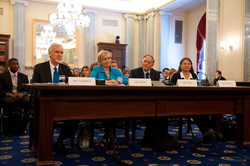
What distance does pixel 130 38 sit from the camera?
10.0 m

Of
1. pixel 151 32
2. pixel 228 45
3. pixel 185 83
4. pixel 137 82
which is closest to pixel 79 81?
pixel 137 82

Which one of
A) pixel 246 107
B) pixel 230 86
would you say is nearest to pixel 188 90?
pixel 230 86

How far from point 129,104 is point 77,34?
24.8 ft

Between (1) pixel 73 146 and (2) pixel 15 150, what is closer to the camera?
(2) pixel 15 150

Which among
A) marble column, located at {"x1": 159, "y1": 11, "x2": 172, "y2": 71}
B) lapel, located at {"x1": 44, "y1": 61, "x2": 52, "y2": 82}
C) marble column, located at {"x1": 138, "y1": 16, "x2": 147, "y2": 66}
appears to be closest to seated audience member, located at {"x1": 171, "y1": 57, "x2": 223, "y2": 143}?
lapel, located at {"x1": 44, "y1": 61, "x2": 52, "y2": 82}

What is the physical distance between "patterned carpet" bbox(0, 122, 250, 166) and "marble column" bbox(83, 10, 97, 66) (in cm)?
649

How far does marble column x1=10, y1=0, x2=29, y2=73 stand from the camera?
334 inches

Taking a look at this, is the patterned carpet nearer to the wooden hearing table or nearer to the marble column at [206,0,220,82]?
the wooden hearing table

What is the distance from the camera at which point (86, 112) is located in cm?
213

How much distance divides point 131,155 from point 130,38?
7962mm

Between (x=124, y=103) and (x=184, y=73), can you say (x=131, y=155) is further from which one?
(x=184, y=73)

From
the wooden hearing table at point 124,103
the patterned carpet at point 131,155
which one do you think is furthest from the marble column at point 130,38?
the wooden hearing table at point 124,103

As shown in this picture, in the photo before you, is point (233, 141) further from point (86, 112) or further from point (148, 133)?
point (86, 112)

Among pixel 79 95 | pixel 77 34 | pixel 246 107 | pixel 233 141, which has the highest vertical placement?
pixel 77 34
